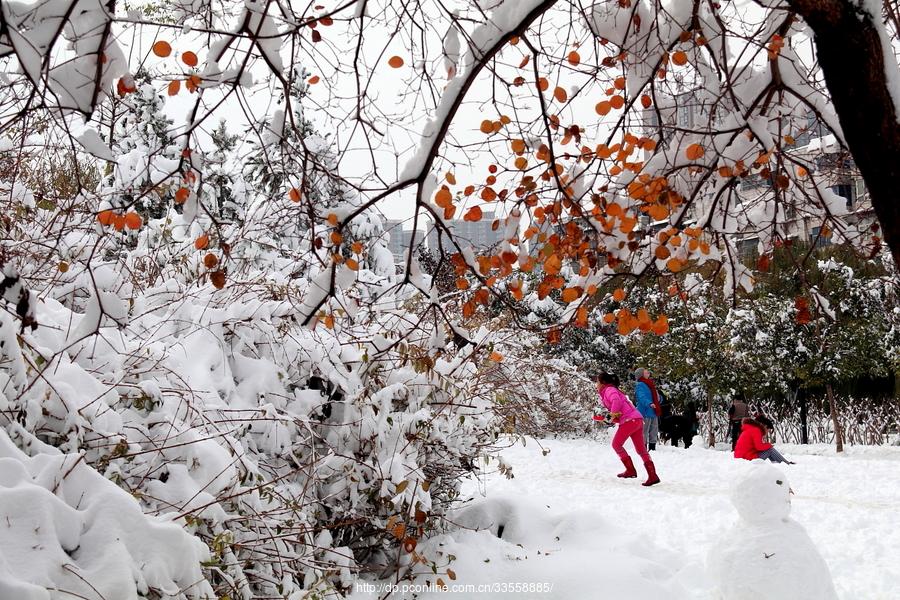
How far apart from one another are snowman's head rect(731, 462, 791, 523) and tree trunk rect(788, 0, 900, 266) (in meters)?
2.33

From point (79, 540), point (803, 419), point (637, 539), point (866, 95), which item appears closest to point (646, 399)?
point (637, 539)

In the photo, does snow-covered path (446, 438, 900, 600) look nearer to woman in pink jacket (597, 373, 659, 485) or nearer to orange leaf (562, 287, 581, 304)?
woman in pink jacket (597, 373, 659, 485)

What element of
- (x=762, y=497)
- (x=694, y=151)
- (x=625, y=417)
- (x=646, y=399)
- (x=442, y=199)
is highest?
(x=694, y=151)

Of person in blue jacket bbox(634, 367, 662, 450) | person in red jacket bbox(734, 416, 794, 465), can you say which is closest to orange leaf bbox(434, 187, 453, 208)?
person in red jacket bbox(734, 416, 794, 465)

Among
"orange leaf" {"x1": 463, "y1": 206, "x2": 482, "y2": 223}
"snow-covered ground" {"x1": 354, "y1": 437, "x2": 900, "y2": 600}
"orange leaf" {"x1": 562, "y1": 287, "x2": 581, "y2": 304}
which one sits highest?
"orange leaf" {"x1": 463, "y1": 206, "x2": 482, "y2": 223}

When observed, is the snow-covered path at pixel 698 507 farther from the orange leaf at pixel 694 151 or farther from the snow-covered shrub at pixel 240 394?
the orange leaf at pixel 694 151

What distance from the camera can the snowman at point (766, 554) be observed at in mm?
4016

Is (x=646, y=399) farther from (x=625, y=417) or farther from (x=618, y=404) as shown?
(x=618, y=404)

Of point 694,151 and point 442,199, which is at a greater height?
point 694,151

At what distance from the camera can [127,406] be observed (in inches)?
133

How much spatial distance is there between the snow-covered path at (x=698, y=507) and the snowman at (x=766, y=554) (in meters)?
0.24

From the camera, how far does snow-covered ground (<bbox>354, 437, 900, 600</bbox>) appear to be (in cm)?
449

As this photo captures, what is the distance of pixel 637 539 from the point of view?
5305mm

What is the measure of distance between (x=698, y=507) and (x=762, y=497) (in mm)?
3432
